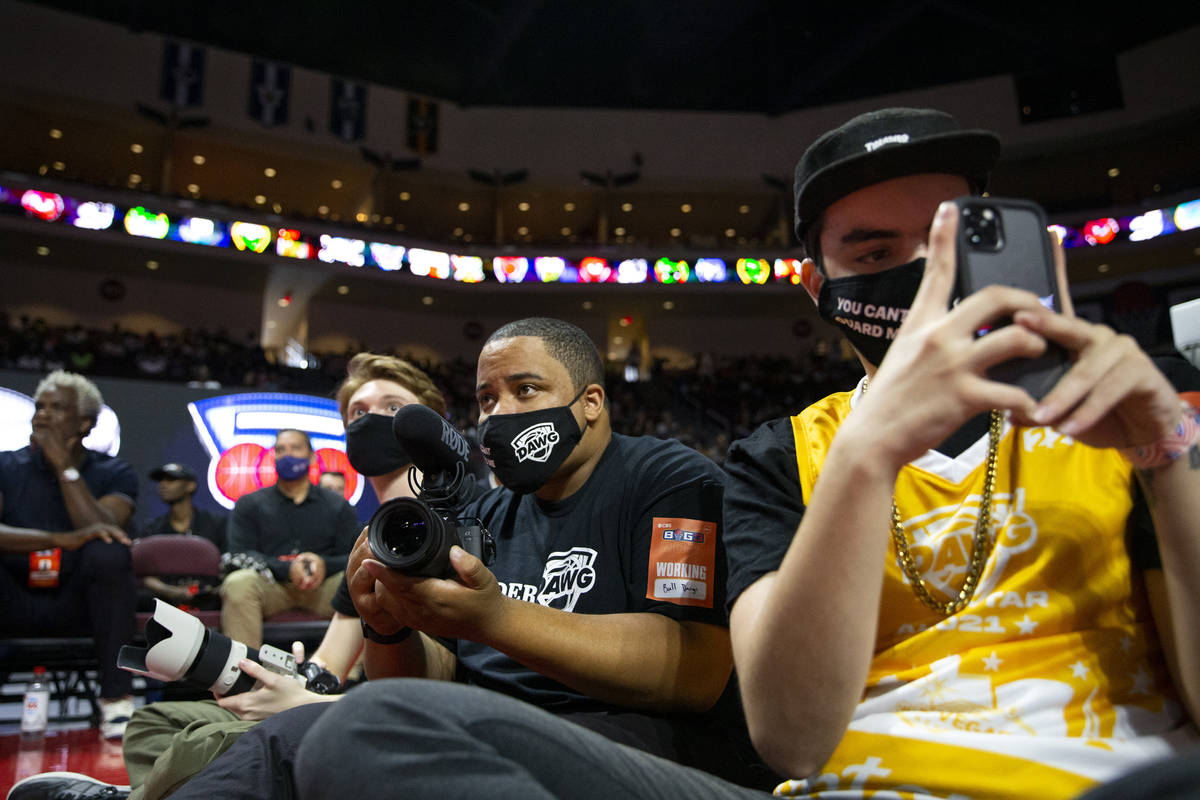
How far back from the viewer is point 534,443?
1.61 meters

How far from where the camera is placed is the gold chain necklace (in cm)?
95

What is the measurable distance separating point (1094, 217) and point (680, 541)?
22.0 m

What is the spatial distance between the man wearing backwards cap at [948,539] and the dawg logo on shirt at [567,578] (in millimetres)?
482

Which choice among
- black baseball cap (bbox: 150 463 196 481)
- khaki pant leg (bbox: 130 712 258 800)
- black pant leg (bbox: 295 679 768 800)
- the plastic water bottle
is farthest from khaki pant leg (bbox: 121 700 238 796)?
black baseball cap (bbox: 150 463 196 481)

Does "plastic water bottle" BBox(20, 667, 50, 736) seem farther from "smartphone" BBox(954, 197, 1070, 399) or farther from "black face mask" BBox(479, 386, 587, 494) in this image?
"smartphone" BBox(954, 197, 1070, 399)

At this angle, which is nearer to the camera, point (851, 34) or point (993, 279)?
point (993, 279)

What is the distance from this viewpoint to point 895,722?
92 centimetres

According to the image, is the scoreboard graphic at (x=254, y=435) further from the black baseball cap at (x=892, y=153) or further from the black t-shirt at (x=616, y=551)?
the black baseball cap at (x=892, y=153)

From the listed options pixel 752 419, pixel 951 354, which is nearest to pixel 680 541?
pixel 951 354

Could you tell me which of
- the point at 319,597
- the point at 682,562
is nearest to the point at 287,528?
the point at 319,597

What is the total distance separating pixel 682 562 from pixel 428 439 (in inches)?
19.3

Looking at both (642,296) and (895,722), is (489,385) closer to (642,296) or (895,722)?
(895,722)

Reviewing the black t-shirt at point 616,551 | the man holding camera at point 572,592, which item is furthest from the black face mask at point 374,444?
the black t-shirt at point 616,551

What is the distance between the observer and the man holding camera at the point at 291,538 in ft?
13.3
